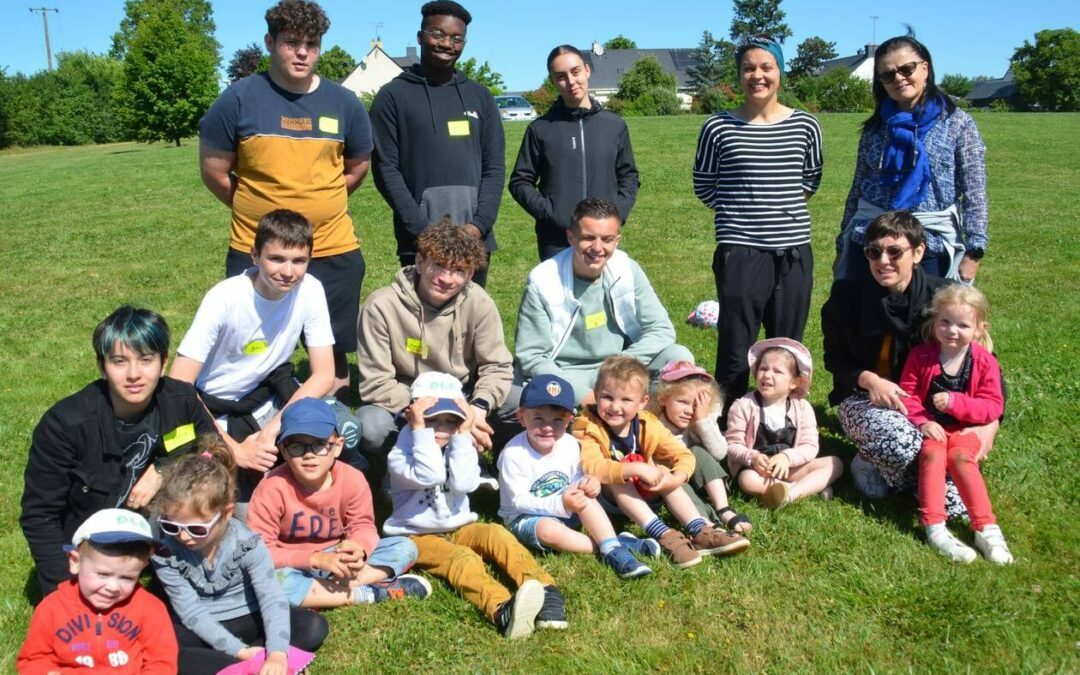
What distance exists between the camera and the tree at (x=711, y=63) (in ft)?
257

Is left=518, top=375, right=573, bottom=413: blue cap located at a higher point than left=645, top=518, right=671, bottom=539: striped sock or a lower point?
higher

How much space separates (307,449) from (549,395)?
1109 mm

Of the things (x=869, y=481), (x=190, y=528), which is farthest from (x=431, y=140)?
(x=869, y=481)

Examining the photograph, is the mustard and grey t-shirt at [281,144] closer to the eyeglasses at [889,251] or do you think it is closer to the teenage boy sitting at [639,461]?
the teenage boy sitting at [639,461]

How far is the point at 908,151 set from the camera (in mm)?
4738

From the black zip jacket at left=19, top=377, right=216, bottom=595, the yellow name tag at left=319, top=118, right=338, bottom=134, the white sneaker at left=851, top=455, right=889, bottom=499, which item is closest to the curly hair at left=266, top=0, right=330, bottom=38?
the yellow name tag at left=319, top=118, right=338, bottom=134

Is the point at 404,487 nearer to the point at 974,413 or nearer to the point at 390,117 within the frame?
the point at 390,117

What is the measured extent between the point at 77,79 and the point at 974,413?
219 ft

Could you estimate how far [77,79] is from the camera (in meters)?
59.1

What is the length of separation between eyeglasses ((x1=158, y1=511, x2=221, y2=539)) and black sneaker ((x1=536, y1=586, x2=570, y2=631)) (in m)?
1.32

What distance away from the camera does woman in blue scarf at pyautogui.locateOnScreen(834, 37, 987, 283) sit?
4672 millimetres

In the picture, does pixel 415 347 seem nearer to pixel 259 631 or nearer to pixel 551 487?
pixel 551 487

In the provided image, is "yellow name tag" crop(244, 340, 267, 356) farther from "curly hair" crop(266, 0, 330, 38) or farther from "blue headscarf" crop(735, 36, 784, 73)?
"blue headscarf" crop(735, 36, 784, 73)

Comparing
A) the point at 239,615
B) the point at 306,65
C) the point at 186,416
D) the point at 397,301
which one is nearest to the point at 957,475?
the point at 397,301
